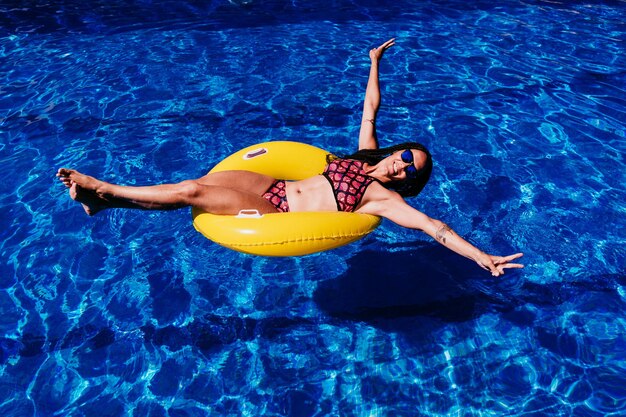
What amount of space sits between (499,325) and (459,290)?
0.42 meters

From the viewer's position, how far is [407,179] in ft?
14.4

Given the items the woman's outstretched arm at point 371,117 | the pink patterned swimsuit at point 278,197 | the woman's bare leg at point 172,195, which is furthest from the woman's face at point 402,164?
the woman's bare leg at point 172,195

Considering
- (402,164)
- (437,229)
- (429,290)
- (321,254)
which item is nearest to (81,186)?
(321,254)

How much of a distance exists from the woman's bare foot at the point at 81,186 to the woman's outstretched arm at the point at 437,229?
1.84m

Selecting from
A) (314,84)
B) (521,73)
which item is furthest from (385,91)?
(521,73)

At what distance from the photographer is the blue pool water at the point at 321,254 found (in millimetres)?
4078

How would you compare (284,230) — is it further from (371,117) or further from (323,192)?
(371,117)

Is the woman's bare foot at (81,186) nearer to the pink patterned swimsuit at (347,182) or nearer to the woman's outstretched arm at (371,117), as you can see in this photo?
the pink patterned swimsuit at (347,182)

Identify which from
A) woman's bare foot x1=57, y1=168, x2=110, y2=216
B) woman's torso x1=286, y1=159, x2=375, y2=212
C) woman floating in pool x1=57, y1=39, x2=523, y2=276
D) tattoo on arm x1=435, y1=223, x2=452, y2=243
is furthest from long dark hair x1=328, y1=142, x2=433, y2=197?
woman's bare foot x1=57, y1=168, x2=110, y2=216

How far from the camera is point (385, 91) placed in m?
7.28

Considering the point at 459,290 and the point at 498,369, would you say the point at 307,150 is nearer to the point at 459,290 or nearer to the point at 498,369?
the point at 459,290

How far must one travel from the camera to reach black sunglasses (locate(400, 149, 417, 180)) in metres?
4.29

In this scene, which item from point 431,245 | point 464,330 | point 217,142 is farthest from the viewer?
point 217,142

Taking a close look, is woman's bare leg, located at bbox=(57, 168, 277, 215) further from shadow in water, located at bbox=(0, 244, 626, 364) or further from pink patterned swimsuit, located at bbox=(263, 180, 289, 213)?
shadow in water, located at bbox=(0, 244, 626, 364)
